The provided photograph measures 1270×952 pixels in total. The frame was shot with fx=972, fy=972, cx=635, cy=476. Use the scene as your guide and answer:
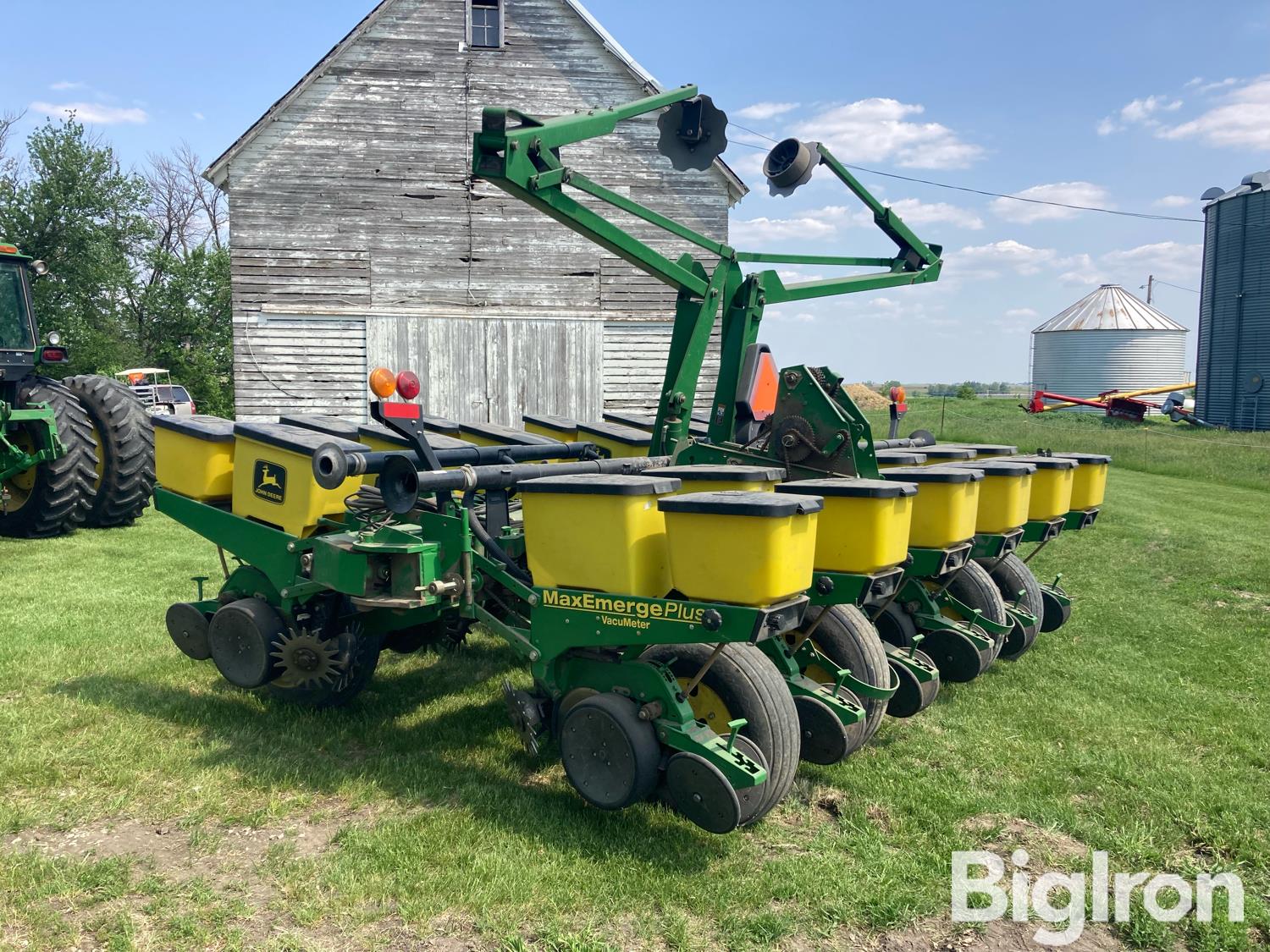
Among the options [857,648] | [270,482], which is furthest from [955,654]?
[270,482]

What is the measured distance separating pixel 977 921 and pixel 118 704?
166 inches

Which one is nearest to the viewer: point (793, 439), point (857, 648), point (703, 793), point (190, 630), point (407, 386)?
point (703, 793)

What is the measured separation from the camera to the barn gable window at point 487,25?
14391 mm

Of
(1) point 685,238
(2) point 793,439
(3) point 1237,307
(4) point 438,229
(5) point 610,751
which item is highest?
(3) point 1237,307

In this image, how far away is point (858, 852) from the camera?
3.63m

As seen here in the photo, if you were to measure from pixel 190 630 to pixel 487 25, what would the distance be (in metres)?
12.1

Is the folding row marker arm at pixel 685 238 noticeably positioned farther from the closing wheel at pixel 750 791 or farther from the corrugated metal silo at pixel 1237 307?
the corrugated metal silo at pixel 1237 307

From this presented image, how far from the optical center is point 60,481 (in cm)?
941

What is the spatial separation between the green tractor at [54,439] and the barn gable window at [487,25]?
23.8 ft

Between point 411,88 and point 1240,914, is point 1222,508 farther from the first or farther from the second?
point 411,88

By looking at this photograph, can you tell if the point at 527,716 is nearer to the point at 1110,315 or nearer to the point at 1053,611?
the point at 1053,611

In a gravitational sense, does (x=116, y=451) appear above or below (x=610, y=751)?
above

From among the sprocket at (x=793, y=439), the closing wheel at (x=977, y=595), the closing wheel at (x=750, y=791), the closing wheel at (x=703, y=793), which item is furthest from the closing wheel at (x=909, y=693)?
the closing wheel at (x=703, y=793)

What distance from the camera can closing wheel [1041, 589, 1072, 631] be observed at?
→ 6.73m
